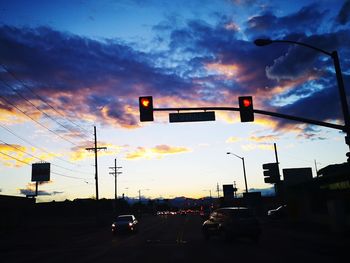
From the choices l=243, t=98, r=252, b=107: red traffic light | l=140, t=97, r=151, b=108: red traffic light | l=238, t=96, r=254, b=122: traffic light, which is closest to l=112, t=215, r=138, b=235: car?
l=140, t=97, r=151, b=108: red traffic light

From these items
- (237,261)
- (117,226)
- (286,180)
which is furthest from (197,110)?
(286,180)

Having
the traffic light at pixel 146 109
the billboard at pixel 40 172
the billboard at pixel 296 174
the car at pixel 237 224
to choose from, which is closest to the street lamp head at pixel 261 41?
the traffic light at pixel 146 109

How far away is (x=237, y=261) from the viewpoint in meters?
14.6

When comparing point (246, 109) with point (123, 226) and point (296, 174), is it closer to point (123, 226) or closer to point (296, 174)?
point (123, 226)

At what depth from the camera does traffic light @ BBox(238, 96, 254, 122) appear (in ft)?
64.9

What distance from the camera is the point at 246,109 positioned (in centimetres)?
1989

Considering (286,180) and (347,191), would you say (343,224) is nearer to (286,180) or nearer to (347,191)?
(347,191)

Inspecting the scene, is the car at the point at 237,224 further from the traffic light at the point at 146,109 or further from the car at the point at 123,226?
the car at the point at 123,226

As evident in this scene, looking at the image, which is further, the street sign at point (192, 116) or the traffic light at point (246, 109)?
the street sign at point (192, 116)

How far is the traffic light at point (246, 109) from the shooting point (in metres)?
19.8

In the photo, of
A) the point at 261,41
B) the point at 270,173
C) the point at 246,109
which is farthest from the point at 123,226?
the point at 261,41

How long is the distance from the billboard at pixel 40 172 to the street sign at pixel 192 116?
66615 millimetres

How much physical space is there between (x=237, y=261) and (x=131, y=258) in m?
4.26

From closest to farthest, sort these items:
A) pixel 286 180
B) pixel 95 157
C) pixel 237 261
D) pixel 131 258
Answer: pixel 237 261, pixel 131 258, pixel 95 157, pixel 286 180
